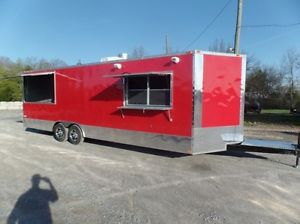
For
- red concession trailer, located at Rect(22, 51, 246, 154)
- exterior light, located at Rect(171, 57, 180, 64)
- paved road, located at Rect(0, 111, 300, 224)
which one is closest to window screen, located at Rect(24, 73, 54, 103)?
red concession trailer, located at Rect(22, 51, 246, 154)

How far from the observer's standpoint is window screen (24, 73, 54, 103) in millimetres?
14439

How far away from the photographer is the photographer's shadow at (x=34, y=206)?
5.21 m

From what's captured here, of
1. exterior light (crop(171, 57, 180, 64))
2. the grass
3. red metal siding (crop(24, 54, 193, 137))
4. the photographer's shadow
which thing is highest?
exterior light (crop(171, 57, 180, 64))

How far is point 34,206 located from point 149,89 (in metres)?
4.67

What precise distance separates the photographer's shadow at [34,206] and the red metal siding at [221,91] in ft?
13.6

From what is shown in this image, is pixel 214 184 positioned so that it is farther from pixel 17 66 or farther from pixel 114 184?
pixel 17 66

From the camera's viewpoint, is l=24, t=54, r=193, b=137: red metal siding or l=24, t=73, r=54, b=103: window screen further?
l=24, t=73, r=54, b=103: window screen

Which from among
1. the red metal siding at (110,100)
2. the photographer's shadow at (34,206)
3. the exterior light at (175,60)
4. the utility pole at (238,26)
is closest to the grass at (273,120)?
the utility pole at (238,26)

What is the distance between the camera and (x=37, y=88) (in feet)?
48.5

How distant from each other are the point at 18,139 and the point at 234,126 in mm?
8647

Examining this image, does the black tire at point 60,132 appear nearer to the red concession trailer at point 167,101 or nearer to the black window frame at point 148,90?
the red concession trailer at point 167,101

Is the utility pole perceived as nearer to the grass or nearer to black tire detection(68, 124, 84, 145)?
the grass

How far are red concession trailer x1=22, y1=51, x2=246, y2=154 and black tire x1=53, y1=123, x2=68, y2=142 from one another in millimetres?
1114

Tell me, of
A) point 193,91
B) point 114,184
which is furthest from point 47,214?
point 193,91
